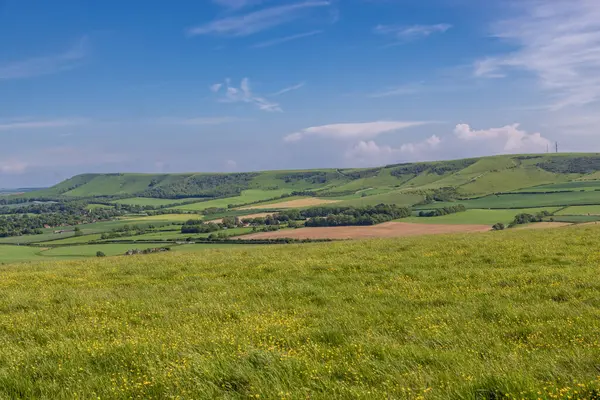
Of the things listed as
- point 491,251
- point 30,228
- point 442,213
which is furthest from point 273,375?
point 30,228

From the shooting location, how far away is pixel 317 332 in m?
8.80

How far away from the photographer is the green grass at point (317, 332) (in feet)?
19.8

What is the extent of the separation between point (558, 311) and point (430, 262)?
814cm

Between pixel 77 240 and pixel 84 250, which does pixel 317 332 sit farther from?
pixel 77 240

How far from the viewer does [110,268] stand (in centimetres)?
2094

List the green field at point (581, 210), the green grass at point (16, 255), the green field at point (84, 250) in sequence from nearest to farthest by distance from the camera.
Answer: the green grass at point (16, 255)
the green field at point (84, 250)
the green field at point (581, 210)

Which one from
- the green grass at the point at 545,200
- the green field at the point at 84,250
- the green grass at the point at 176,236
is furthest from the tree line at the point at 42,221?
the green grass at the point at 545,200

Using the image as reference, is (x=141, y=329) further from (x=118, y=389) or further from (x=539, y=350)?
(x=539, y=350)

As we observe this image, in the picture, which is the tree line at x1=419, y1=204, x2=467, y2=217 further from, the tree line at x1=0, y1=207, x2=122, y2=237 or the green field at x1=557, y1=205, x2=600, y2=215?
the tree line at x1=0, y1=207, x2=122, y2=237

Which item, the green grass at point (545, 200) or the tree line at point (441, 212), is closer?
the green grass at point (545, 200)

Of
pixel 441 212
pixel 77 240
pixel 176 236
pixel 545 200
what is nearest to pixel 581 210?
pixel 545 200

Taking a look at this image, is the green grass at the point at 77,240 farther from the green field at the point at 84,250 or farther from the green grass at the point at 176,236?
the green field at the point at 84,250

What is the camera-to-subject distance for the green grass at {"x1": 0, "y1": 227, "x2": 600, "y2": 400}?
605cm

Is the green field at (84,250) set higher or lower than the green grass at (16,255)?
lower
